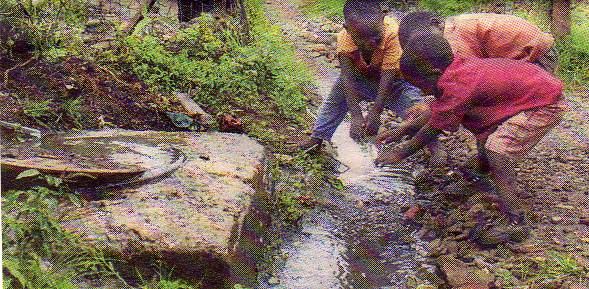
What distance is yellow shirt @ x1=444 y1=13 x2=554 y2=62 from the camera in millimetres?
4145

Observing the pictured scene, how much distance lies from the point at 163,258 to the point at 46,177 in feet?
2.19

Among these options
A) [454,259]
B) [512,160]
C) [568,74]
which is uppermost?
[512,160]

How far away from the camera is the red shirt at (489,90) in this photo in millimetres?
3732

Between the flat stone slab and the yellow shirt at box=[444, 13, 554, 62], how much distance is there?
4.57 ft

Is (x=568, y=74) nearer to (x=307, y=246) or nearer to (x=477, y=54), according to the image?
(x=477, y=54)

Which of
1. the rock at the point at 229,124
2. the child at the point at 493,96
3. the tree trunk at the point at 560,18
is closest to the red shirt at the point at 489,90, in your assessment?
the child at the point at 493,96

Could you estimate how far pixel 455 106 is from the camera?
3730 mm

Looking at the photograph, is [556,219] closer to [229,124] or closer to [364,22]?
[364,22]

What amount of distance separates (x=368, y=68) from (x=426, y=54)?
0.99 meters

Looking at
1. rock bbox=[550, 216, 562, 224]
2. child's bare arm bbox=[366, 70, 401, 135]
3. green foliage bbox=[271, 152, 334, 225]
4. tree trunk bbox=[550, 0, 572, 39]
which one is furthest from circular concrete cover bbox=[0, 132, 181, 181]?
tree trunk bbox=[550, 0, 572, 39]

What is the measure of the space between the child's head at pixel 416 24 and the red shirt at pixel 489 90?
1.22 ft

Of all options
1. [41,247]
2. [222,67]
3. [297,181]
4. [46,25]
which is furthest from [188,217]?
[222,67]

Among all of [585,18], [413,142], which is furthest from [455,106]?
[585,18]

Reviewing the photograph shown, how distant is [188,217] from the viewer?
3.43 meters
